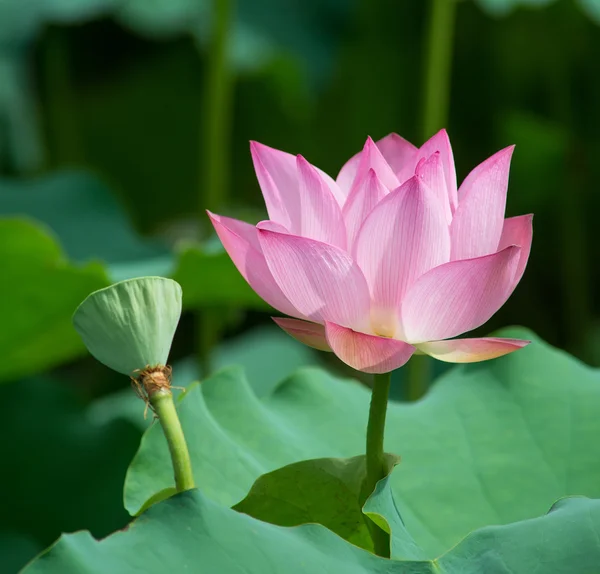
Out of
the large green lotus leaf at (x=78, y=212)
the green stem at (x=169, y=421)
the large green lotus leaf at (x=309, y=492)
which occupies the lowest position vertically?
the large green lotus leaf at (x=78, y=212)

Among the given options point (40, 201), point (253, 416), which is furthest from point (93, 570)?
point (40, 201)

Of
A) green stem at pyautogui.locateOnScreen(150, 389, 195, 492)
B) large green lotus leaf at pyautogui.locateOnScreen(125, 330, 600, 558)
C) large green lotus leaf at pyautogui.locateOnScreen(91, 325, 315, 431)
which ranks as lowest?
large green lotus leaf at pyautogui.locateOnScreen(91, 325, 315, 431)

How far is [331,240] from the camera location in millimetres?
581

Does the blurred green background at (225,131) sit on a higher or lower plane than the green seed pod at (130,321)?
lower

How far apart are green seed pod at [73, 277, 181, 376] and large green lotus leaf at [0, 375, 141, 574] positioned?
950mm

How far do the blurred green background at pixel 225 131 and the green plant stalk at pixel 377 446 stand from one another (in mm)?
876

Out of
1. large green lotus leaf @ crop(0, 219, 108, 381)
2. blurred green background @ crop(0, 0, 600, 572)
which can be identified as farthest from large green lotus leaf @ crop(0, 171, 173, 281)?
large green lotus leaf @ crop(0, 219, 108, 381)

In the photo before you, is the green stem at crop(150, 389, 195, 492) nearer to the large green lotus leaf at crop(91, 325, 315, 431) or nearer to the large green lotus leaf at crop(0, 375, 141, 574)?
the large green lotus leaf at crop(0, 375, 141, 574)

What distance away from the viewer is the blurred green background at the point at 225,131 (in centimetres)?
157

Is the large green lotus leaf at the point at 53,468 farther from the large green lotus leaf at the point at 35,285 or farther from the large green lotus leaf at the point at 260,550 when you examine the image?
the large green lotus leaf at the point at 260,550

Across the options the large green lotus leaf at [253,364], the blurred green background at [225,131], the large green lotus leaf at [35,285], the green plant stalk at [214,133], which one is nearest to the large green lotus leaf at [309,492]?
the large green lotus leaf at [35,285]

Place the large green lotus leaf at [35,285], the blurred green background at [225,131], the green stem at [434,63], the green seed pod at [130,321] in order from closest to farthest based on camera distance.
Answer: the green seed pod at [130,321], the large green lotus leaf at [35,285], the blurred green background at [225,131], the green stem at [434,63]

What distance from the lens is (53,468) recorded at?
1514 mm

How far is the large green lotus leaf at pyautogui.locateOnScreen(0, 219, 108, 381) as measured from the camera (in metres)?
1.19
